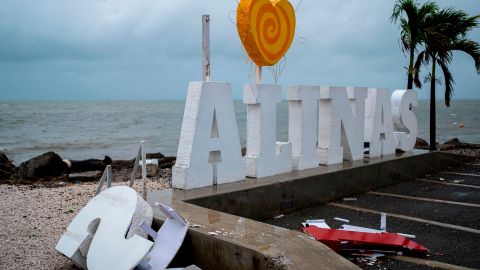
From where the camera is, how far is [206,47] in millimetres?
6801

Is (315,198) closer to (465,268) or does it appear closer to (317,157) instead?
(317,157)

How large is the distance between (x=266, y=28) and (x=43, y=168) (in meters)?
8.37

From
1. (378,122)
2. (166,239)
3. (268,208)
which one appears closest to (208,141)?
(268,208)

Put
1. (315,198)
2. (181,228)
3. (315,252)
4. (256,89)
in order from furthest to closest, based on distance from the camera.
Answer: (315,198)
(256,89)
(181,228)
(315,252)

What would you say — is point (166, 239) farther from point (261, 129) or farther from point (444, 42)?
point (444, 42)

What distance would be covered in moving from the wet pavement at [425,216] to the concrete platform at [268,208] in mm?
251

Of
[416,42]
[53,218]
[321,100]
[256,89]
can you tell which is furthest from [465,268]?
[416,42]

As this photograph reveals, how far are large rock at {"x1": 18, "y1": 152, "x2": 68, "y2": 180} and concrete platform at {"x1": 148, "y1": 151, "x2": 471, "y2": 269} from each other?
7713 millimetres

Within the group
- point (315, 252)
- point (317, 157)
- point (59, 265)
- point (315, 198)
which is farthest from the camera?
point (317, 157)

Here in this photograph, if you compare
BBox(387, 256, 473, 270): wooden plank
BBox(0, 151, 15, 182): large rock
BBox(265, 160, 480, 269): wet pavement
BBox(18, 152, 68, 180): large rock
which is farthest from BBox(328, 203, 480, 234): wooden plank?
BBox(0, 151, 15, 182): large rock

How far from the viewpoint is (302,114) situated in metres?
8.16

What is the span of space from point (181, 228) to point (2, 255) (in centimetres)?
241

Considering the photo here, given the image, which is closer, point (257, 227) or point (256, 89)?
point (257, 227)

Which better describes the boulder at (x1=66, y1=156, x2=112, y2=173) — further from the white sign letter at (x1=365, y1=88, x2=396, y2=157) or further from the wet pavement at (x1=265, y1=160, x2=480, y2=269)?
the wet pavement at (x1=265, y1=160, x2=480, y2=269)
